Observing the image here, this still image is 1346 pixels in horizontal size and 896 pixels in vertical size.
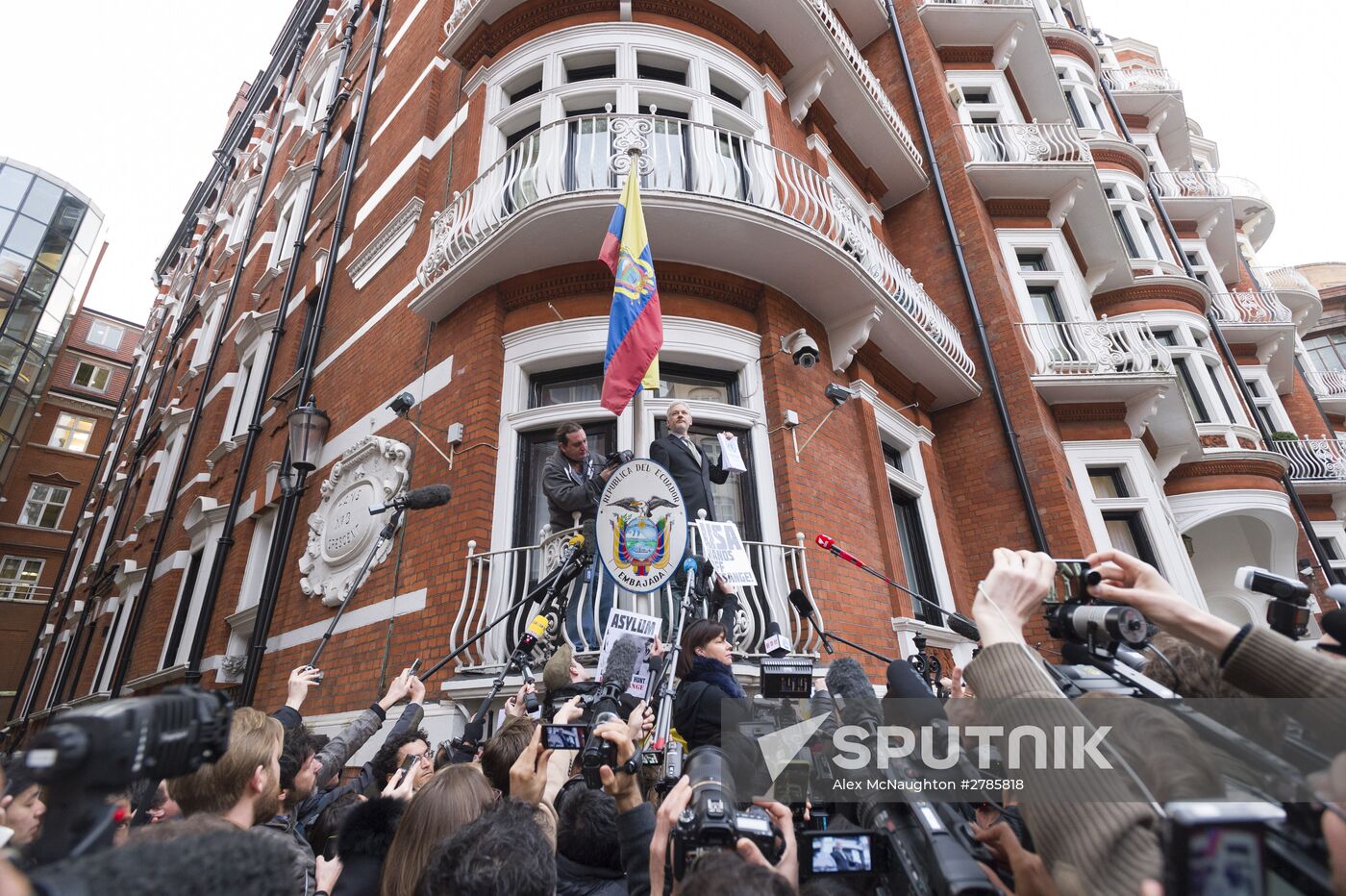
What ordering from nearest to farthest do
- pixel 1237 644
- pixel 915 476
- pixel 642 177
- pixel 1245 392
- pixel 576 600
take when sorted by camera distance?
1. pixel 1237 644
2. pixel 576 600
3. pixel 642 177
4. pixel 915 476
5. pixel 1245 392

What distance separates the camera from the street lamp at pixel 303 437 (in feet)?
27.2

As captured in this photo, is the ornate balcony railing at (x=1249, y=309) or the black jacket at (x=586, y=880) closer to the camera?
the black jacket at (x=586, y=880)

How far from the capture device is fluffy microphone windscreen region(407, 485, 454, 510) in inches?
185

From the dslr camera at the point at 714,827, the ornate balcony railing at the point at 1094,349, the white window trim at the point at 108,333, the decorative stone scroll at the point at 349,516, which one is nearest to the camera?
the dslr camera at the point at 714,827

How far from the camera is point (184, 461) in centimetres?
1375

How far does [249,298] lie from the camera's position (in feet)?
48.6

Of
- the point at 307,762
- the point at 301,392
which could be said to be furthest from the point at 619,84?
the point at 307,762

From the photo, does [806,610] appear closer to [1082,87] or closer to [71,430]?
[1082,87]

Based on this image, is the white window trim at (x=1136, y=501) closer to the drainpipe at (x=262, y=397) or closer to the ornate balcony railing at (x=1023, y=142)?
the ornate balcony railing at (x=1023, y=142)

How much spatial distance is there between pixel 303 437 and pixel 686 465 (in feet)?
19.8

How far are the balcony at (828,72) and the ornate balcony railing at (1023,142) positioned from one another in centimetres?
123

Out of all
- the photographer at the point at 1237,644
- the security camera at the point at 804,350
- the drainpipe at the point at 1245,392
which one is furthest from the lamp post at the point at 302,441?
the drainpipe at the point at 1245,392

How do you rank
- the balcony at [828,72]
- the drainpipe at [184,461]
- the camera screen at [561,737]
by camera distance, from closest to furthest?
the camera screen at [561,737]
the balcony at [828,72]
the drainpipe at [184,461]

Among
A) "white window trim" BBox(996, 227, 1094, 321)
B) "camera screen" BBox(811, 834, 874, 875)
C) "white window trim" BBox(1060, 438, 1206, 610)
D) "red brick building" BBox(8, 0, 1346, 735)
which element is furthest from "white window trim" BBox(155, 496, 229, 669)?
"white window trim" BBox(996, 227, 1094, 321)
